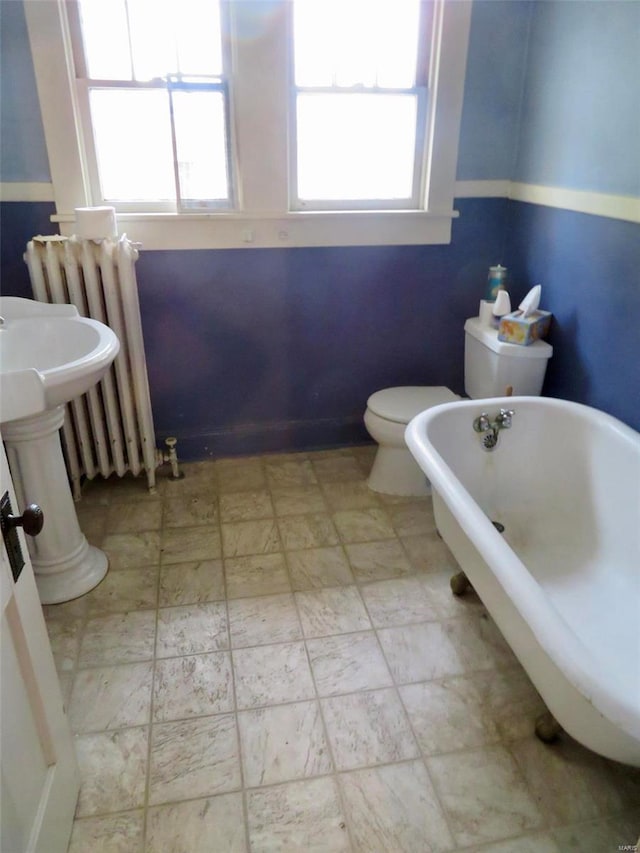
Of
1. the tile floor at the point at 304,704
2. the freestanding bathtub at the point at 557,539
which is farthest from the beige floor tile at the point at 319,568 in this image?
the freestanding bathtub at the point at 557,539

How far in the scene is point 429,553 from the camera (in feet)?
7.23

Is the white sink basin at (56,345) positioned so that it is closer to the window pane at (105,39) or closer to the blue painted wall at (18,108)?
the blue painted wall at (18,108)

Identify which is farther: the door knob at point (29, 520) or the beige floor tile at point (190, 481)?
the beige floor tile at point (190, 481)

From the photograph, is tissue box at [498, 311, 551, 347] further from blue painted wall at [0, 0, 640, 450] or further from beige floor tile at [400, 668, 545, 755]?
beige floor tile at [400, 668, 545, 755]

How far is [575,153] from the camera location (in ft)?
7.02

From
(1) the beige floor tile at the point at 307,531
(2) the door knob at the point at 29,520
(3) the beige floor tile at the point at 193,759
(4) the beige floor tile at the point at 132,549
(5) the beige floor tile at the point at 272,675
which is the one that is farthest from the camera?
(1) the beige floor tile at the point at 307,531

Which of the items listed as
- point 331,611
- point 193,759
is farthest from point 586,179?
point 193,759

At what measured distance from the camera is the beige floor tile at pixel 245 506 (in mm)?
2420

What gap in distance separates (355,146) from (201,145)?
0.65 meters

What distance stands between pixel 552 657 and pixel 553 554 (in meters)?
0.92

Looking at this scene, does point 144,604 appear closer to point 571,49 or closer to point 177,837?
point 177,837

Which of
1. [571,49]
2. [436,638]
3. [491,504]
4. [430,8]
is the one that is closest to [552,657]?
[436,638]

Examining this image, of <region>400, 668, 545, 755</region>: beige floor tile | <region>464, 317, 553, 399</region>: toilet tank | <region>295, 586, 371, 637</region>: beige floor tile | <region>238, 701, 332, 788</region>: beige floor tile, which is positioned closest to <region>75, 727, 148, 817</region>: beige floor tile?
<region>238, 701, 332, 788</region>: beige floor tile

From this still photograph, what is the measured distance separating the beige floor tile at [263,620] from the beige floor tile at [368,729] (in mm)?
288
